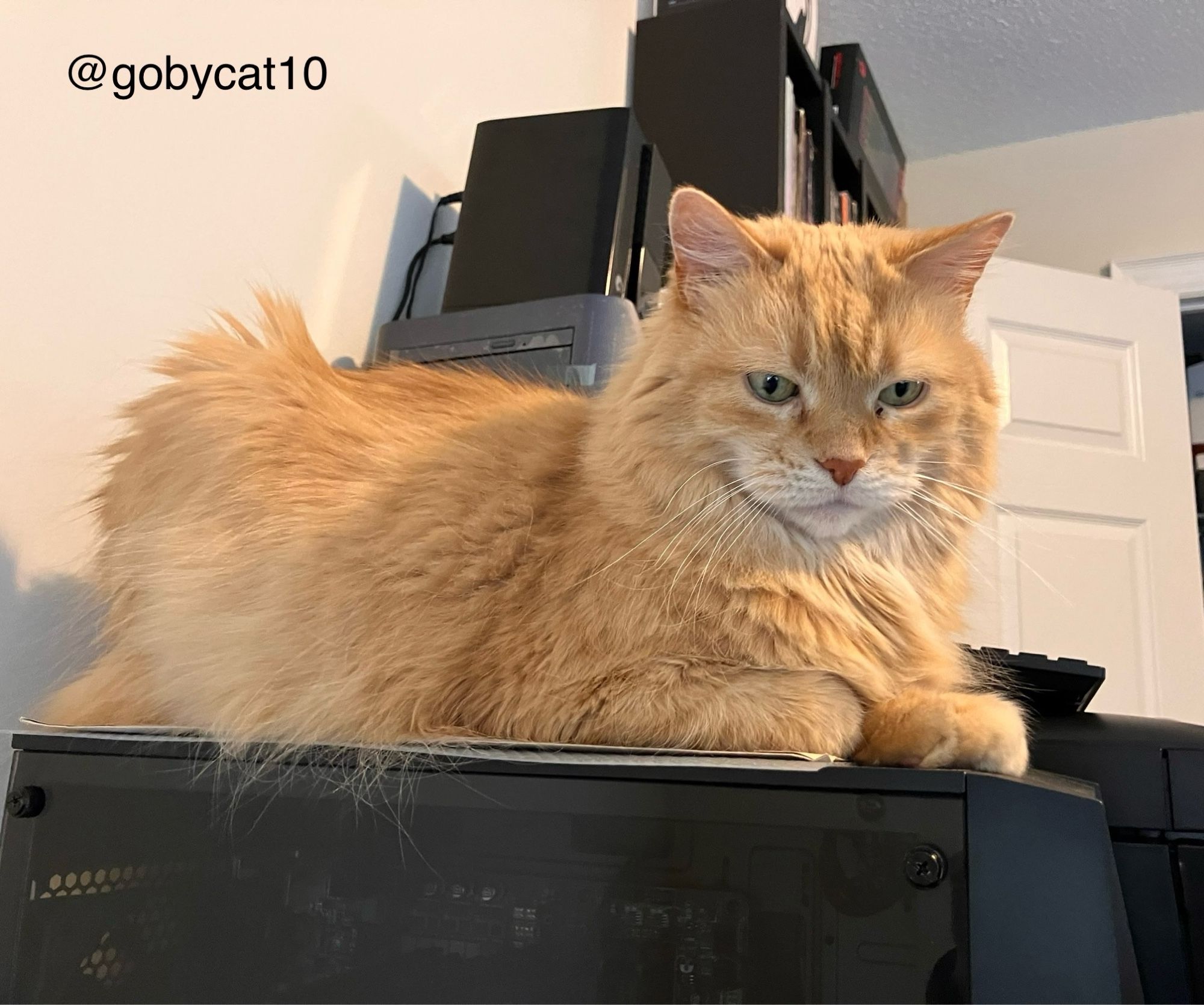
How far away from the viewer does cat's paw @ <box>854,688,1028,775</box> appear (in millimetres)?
638

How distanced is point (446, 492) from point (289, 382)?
0.24 m

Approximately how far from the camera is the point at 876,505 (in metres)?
0.84

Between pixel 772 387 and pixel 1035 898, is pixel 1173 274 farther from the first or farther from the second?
pixel 1035 898

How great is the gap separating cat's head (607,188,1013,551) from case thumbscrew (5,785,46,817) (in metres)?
0.63

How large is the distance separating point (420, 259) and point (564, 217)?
33cm

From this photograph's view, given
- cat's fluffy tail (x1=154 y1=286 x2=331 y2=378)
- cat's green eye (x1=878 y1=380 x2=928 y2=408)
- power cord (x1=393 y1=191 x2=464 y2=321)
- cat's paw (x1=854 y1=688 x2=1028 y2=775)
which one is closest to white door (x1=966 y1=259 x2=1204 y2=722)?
power cord (x1=393 y1=191 x2=464 y2=321)

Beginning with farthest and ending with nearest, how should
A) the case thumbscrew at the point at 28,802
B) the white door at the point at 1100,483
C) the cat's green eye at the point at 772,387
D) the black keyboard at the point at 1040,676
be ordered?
the white door at the point at 1100,483
the black keyboard at the point at 1040,676
the cat's green eye at the point at 772,387
the case thumbscrew at the point at 28,802

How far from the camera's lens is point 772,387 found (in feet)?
2.86

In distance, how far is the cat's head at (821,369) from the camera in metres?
0.84

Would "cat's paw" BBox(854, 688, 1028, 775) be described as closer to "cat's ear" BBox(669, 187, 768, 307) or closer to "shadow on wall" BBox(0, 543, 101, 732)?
"cat's ear" BBox(669, 187, 768, 307)

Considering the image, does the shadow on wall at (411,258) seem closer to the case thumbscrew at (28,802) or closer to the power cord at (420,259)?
the power cord at (420,259)

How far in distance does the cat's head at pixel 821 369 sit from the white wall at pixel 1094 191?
108 inches

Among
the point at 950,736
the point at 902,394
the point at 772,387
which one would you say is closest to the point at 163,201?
the point at 772,387

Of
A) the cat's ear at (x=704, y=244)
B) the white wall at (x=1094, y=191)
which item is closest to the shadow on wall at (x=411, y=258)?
the cat's ear at (x=704, y=244)
